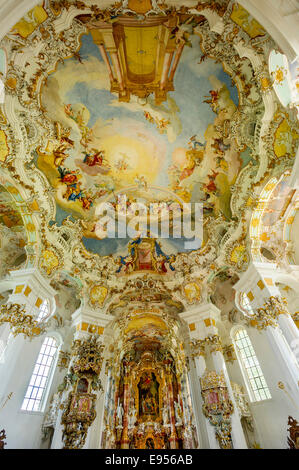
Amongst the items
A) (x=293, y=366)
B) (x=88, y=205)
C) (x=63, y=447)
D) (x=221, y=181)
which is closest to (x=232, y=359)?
(x=293, y=366)

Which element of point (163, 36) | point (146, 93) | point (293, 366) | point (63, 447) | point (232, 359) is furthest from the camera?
point (232, 359)

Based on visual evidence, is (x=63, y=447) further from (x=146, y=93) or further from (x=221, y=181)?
(x=146, y=93)

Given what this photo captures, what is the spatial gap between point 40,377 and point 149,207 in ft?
36.3

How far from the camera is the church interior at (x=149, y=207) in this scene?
862cm

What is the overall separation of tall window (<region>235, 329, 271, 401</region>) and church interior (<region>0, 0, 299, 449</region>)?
70 mm

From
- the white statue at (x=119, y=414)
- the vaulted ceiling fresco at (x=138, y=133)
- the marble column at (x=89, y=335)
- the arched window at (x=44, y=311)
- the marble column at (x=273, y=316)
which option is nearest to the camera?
the vaulted ceiling fresco at (x=138, y=133)

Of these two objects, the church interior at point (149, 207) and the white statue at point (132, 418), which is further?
the white statue at point (132, 418)

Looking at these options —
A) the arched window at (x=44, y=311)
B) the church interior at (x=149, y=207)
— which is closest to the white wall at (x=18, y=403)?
the church interior at (x=149, y=207)

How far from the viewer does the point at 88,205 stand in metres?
14.3

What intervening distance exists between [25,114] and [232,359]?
15.5 metres

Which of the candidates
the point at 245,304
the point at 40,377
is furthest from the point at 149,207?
the point at 40,377

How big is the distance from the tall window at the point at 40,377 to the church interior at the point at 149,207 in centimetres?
9

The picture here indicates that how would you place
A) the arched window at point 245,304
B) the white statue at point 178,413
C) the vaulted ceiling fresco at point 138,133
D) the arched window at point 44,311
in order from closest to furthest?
the vaulted ceiling fresco at point 138,133
the arched window at point 245,304
the arched window at point 44,311
the white statue at point 178,413

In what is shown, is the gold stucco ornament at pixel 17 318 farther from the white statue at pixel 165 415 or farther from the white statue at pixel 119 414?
the white statue at pixel 165 415
